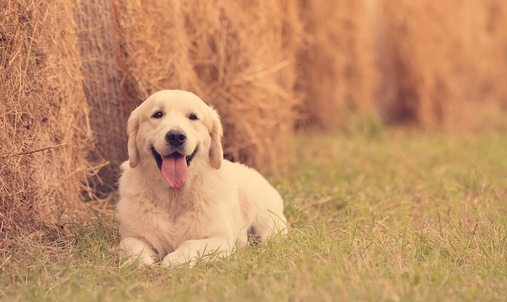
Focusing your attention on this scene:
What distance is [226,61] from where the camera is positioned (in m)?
5.64

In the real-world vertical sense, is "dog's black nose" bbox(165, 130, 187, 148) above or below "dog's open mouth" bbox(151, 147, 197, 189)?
above

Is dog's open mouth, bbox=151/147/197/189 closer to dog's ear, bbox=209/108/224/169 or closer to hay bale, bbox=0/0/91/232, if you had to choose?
dog's ear, bbox=209/108/224/169

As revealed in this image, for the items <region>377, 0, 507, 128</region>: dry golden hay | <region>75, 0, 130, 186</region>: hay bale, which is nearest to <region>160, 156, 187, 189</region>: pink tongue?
<region>75, 0, 130, 186</region>: hay bale

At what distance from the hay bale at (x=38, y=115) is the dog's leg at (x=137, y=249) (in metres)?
0.59

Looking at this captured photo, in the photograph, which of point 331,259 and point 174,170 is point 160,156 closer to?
point 174,170

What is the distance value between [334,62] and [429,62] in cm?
150

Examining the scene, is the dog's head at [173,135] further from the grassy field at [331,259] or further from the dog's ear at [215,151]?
the grassy field at [331,259]

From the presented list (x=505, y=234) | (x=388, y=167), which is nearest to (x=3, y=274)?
(x=505, y=234)

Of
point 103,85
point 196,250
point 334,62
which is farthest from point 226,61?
point 334,62

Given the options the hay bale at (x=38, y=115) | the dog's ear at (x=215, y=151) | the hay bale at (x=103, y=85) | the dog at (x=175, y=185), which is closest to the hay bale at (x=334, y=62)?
the hay bale at (x=103, y=85)

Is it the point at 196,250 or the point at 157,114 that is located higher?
the point at 157,114

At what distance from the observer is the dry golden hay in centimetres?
938

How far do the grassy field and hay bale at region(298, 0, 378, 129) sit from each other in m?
3.50

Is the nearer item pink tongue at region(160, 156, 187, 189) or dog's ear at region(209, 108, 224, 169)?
pink tongue at region(160, 156, 187, 189)
